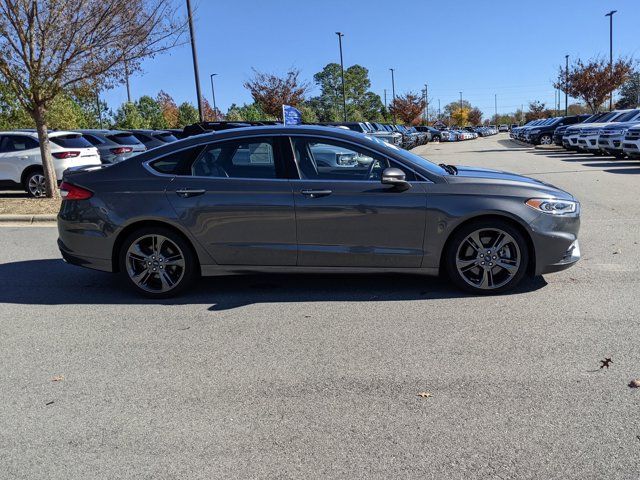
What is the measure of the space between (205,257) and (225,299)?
45cm

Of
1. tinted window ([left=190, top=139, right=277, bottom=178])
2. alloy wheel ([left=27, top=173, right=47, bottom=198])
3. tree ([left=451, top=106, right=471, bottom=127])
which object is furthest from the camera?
tree ([left=451, top=106, right=471, bottom=127])

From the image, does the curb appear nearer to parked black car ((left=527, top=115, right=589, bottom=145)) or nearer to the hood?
the hood

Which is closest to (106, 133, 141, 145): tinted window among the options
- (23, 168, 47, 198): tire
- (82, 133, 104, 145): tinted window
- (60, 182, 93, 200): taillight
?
(82, 133, 104, 145): tinted window

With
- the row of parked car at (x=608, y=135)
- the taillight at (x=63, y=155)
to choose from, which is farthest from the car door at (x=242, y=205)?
the row of parked car at (x=608, y=135)

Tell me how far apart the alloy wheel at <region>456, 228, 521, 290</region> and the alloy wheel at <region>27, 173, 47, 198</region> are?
1073cm

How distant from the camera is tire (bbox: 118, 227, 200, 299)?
5.65 m

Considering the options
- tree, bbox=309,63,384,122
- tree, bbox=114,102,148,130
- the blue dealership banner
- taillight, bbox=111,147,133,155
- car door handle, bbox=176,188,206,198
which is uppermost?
tree, bbox=309,63,384,122

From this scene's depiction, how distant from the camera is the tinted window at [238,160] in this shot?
5578 millimetres

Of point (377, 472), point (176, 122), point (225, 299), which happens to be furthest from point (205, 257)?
point (176, 122)

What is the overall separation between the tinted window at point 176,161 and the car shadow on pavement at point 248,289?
124 centimetres

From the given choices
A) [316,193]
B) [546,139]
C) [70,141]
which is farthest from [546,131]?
[316,193]

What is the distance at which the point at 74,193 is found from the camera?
583 centimetres

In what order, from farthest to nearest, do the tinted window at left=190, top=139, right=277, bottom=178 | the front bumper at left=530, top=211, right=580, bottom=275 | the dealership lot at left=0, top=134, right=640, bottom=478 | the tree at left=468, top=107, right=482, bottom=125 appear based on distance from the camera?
the tree at left=468, top=107, right=482, bottom=125 → the tinted window at left=190, top=139, right=277, bottom=178 → the front bumper at left=530, top=211, right=580, bottom=275 → the dealership lot at left=0, top=134, right=640, bottom=478

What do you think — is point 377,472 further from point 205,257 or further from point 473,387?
point 205,257
